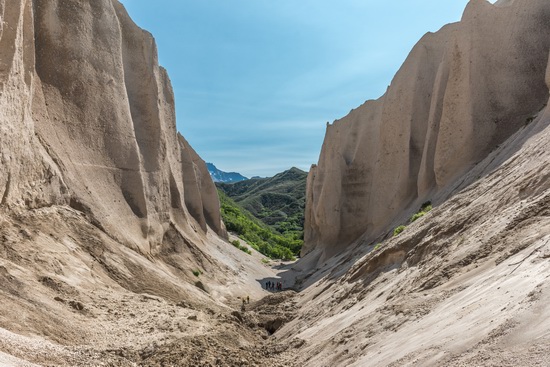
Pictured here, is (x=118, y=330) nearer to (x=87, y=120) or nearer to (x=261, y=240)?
(x=87, y=120)

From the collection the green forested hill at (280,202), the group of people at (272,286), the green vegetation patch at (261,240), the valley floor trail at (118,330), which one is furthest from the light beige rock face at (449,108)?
the green forested hill at (280,202)

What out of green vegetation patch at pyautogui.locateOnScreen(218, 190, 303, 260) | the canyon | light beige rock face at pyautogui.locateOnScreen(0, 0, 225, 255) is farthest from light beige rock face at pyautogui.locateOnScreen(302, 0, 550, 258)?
green vegetation patch at pyautogui.locateOnScreen(218, 190, 303, 260)

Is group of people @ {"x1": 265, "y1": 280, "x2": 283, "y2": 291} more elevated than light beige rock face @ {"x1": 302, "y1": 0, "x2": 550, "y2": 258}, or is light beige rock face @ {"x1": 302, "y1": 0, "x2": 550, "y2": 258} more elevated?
light beige rock face @ {"x1": 302, "y1": 0, "x2": 550, "y2": 258}

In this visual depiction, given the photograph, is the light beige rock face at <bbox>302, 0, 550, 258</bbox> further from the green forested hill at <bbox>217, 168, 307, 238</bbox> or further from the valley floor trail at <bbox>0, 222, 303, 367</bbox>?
the green forested hill at <bbox>217, 168, 307, 238</bbox>

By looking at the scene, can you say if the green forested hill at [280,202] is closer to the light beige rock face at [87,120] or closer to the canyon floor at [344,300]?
the light beige rock face at [87,120]

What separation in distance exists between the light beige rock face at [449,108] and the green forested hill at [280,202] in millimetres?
51515

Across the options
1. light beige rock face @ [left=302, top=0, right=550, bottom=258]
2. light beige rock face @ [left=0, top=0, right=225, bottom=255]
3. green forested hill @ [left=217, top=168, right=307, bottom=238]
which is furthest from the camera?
green forested hill @ [left=217, top=168, right=307, bottom=238]

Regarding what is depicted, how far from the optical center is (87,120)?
57.6 ft

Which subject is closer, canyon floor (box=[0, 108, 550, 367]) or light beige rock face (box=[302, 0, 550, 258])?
canyon floor (box=[0, 108, 550, 367])

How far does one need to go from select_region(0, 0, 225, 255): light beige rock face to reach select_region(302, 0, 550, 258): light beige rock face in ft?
34.2

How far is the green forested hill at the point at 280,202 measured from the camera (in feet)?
303

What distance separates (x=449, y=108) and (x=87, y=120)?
1424 cm

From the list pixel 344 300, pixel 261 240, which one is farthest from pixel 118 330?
pixel 261 240

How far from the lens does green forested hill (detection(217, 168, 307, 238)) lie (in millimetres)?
92344
